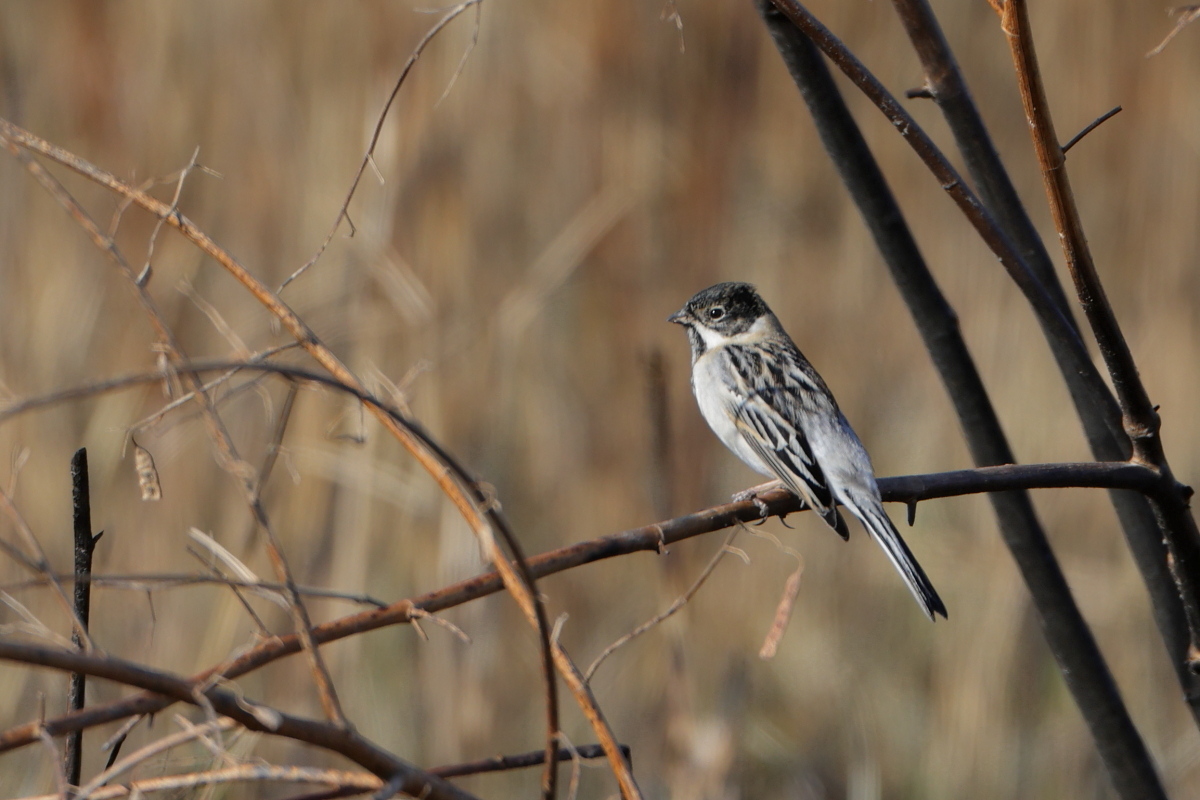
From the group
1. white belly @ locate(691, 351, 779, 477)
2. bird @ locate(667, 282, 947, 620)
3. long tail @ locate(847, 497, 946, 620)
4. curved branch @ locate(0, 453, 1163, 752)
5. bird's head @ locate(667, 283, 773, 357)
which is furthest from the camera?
bird's head @ locate(667, 283, 773, 357)

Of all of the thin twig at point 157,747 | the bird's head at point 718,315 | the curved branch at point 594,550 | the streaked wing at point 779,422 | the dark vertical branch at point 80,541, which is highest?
the bird's head at point 718,315

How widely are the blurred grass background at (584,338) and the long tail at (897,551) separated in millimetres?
1262

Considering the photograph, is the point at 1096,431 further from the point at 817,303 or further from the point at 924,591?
the point at 817,303

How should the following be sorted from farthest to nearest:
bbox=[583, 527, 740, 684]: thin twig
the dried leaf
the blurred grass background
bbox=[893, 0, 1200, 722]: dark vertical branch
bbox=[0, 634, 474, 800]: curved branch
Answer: the blurred grass background → bbox=[893, 0, 1200, 722]: dark vertical branch → bbox=[583, 527, 740, 684]: thin twig → the dried leaf → bbox=[0, 634, 474, 800]: curved branch

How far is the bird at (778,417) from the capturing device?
118 inches

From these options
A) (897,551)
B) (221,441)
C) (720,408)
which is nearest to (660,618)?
(221,441)

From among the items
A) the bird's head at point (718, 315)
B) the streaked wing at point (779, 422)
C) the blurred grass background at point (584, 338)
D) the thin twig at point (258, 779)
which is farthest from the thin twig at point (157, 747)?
the bird's head at point (718, 315)

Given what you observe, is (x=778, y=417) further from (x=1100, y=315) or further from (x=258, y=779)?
(x=258, y=779)

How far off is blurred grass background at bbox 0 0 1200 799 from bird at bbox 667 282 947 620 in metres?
0.44

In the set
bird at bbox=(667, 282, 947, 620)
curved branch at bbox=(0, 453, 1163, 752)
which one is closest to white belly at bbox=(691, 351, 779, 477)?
bird at bbox=(667, 282, 947, 620)

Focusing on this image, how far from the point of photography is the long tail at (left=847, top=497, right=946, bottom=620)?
8.96 feet

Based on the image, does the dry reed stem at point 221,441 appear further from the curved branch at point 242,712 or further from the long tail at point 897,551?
the long tail at point 897,551

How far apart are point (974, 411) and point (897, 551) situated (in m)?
0.79

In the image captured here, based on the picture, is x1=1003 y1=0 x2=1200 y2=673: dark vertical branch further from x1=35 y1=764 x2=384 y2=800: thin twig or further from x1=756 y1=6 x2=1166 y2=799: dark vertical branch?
x1=35 y1=764 x2=384 y2=800: thin twig
